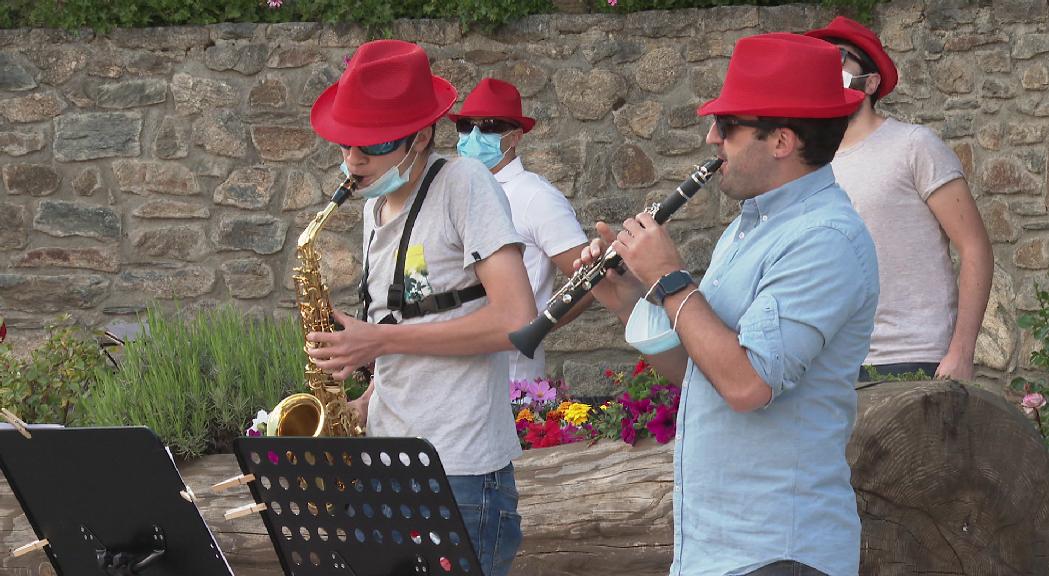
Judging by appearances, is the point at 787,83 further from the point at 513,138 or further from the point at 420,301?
the point at 513,138

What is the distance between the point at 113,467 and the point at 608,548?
189 centimetres

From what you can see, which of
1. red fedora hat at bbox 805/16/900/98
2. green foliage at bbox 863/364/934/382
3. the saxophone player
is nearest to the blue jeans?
the saxophone player

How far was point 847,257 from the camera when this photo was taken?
2.30 m

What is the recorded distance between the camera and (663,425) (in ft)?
14.2

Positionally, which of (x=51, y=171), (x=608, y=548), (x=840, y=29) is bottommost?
(x=608, y=548)

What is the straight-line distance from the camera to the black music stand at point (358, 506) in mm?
2439

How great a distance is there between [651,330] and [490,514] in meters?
0.72

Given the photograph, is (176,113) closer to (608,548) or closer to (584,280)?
(608,548)

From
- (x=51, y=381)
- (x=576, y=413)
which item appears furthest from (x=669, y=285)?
(x=51, y=381)

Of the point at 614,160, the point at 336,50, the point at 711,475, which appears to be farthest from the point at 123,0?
the point at 711,475

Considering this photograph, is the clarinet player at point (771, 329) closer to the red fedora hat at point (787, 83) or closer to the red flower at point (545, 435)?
the red fedora hat at point (787, 83)

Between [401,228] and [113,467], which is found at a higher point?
[401,228]

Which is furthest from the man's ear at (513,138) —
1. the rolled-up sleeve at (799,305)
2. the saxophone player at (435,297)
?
the rolled-up sleeve at (799,305)

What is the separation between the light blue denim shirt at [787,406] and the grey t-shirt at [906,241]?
5.30 feet
